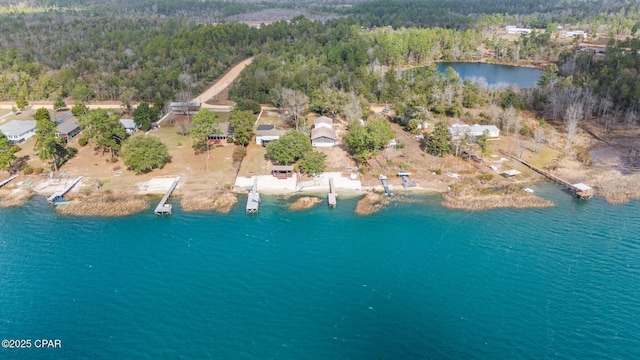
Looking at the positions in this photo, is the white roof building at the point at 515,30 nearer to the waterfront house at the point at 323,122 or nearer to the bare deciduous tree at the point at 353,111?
the bare deciduous tree at the point at 353,111

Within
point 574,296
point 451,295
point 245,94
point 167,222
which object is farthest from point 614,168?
point 245,94

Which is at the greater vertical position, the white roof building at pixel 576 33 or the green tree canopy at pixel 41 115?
the white roof building at pixel 576 33

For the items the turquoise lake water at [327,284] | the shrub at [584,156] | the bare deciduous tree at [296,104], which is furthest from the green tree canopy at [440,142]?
the bare deciduous tree at [296,104]

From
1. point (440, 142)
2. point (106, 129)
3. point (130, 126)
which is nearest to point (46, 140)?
point (106, 129)

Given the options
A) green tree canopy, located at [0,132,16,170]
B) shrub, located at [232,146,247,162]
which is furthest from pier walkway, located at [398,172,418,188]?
green tree canopy, located at [0,132,16,170]

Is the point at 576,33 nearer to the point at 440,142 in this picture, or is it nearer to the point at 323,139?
the point at 440,142

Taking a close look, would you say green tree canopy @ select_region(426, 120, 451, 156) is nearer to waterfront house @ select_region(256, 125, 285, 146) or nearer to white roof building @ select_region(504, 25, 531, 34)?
waterfront house @ select_region(256, 125, 285, 146)

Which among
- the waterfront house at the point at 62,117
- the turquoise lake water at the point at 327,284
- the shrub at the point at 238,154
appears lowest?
the turquoise lake water at the point at 327,284
